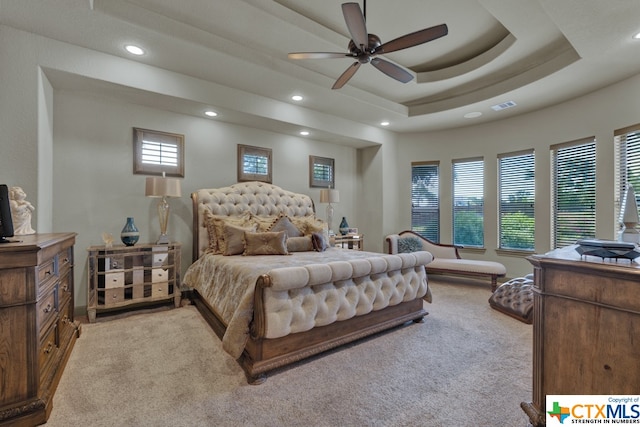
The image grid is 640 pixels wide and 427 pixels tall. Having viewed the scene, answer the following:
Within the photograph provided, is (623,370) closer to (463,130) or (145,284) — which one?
(145,284)

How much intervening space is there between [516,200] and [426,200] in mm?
1585

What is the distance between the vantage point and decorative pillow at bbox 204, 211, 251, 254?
3762 millimetres

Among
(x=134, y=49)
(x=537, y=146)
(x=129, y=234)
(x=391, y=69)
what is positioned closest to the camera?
(x=391, y=69)

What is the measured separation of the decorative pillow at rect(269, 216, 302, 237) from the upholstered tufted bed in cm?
1

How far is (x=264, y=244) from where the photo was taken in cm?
357

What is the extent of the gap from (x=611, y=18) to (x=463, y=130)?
3.32 meters

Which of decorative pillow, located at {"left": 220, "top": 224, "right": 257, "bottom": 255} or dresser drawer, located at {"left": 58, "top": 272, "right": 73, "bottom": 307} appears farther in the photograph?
decorative pillow, located at {"left": 220, "top": 224, "right": 257, "bottom": 255}

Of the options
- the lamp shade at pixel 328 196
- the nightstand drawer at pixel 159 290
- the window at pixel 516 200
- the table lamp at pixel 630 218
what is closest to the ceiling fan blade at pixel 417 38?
the table lamp at pixel 630 218

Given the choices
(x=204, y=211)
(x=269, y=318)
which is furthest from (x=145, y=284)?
(x=269, y=318)

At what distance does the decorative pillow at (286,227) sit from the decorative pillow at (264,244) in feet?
1.49

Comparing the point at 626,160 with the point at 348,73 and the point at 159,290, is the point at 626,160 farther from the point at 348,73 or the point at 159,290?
the point at 159,290

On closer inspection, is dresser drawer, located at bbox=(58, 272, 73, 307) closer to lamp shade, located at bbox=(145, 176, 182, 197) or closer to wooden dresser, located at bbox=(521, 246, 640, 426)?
lamp shade, located at bbox=(145, 176, 182, 197)

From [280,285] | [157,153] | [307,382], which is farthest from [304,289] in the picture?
[157,153]

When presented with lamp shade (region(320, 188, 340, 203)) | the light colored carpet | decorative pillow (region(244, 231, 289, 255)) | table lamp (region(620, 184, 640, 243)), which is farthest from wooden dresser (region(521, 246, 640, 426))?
lamp shade (region(320, 188, 340, 203))
